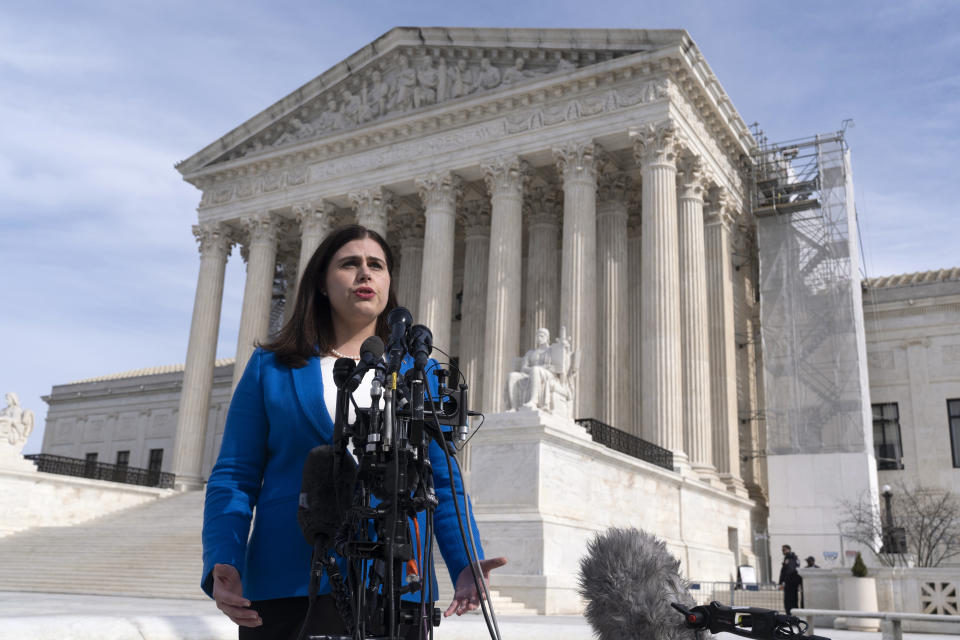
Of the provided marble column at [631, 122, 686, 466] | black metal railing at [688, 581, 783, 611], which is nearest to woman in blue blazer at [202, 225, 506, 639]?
black metal railing at [688, 581, 783, 611]

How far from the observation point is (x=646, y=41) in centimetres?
2692

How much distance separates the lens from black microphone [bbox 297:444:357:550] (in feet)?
7.09

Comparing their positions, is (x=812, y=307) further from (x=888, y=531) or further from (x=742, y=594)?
(x=742, y=594)

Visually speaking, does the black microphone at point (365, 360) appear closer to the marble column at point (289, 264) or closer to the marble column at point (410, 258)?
the marble column at point (410, 258)

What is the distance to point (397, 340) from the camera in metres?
2.24

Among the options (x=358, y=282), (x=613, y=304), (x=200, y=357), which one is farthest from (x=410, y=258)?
(x=358, y=282)

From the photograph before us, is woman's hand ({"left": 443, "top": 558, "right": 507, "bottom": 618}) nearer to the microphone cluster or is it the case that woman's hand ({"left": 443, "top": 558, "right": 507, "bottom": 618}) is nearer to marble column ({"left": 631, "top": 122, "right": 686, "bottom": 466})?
the microphone cluster

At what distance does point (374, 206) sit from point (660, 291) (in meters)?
11.7

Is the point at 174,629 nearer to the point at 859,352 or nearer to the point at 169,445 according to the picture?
the point at 859,352

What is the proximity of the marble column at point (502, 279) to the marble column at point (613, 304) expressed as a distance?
3.13m

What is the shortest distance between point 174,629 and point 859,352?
92.6 feet

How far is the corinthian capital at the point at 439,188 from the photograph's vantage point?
99.8 ft

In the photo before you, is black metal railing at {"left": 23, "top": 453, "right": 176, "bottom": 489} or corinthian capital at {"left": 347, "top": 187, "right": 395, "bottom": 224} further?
corinthian capital at {"left": 347, "top": 187, "right": 395, "bottom": 224}

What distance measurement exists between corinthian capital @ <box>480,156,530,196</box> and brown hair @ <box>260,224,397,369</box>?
86.1 ft
